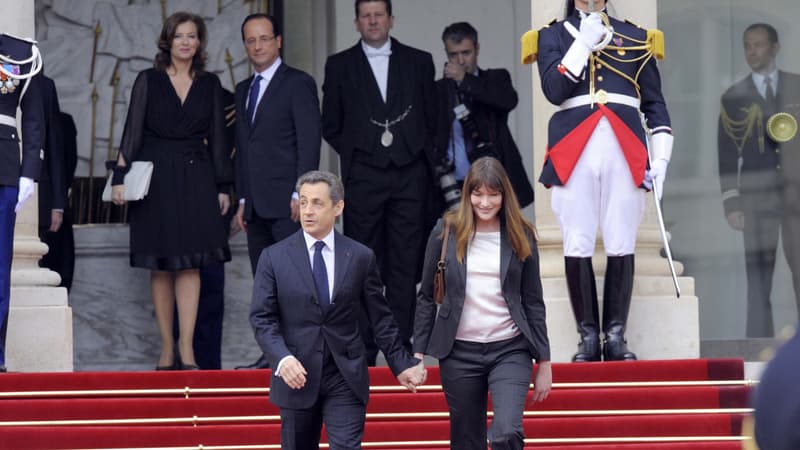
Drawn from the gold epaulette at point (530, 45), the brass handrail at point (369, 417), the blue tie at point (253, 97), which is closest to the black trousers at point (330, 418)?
the brass handrail at point (369, 417)

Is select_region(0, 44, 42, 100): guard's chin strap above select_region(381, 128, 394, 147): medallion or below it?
above

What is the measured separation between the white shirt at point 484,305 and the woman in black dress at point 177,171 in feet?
10.0

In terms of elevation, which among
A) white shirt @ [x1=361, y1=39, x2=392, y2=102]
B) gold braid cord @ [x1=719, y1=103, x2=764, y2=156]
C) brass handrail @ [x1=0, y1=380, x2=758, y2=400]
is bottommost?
brass handrail @ [x1=0, y1=380, x2=758, y2=400]

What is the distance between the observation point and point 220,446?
7145 mm

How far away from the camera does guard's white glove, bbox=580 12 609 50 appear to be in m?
7.50

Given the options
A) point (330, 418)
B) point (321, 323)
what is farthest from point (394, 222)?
point (330, 418)

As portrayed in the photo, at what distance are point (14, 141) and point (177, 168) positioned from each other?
1.25 m

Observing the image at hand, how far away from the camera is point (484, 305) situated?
598cm

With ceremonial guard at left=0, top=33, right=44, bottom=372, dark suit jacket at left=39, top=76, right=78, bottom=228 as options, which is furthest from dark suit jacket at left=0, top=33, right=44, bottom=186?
dark suit jacket at left=39, top=76, right=78, bottom=228

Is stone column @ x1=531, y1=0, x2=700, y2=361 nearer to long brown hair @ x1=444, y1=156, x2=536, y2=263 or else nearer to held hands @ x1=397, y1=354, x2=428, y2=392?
long brown hair @ x1=444, y1=156, x2=536, y2=263

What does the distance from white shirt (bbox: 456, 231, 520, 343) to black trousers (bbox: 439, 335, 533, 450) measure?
0.10 ft

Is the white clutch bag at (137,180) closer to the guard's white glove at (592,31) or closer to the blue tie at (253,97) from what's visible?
the blue tie at (253,97)

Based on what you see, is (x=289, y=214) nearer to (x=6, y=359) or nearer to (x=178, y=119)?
(x=178, y=119)

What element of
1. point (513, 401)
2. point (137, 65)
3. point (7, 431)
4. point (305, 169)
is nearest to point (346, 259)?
point (513, 401)
